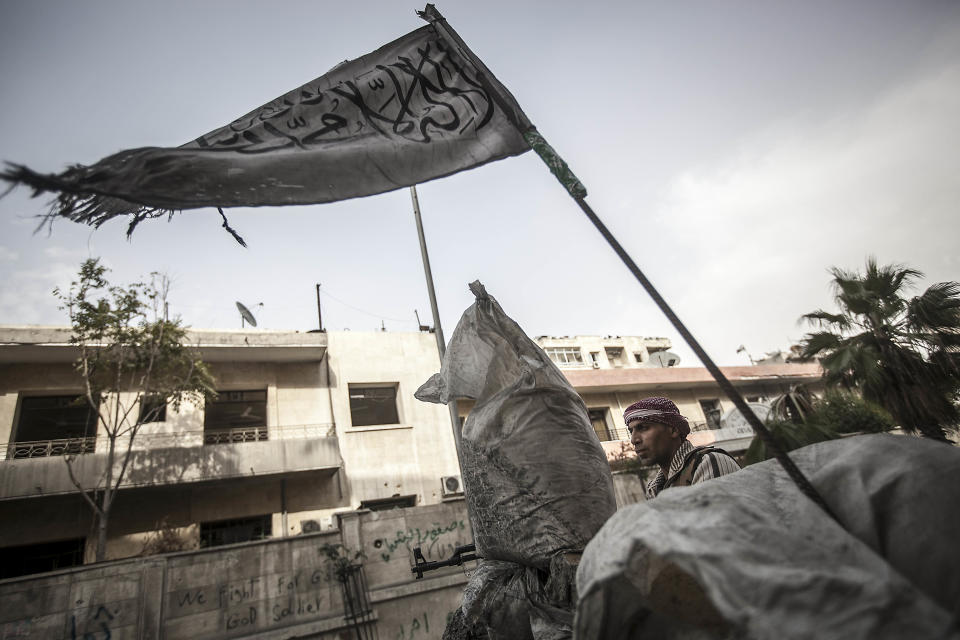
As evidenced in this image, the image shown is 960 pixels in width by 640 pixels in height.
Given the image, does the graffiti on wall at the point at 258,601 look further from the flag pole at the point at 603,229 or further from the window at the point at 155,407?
the flag pole at the point at 603,229

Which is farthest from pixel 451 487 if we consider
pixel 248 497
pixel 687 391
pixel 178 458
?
pixel 687 391

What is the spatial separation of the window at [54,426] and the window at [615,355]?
28466mm

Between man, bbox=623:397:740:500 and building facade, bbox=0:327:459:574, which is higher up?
building facade, bbox=0:327:459:574

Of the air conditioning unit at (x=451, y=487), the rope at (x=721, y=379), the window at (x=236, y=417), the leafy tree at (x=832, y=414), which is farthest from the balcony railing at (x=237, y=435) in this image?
the rope at (x=721, y=379)

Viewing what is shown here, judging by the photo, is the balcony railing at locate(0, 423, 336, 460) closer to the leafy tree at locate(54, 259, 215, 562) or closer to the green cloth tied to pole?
the leafy tree at locate(54, 259, 215, 562)

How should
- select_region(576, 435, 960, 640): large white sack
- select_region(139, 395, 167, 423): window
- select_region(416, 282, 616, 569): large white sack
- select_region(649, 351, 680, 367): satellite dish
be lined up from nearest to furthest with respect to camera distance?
select_region(576, 435, 960, 640): large white sack
select_region(416, 282, 616, 569): large white sack
select_region(139, 395, 167, 423): window
select_region(649, 351, 680, 367): satellite dish

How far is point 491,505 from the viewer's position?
2154mm

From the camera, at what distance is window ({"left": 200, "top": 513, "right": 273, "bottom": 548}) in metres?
12.2

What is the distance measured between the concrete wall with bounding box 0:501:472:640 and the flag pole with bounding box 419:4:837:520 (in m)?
9.35

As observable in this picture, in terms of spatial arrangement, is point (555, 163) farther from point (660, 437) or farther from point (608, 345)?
point (608, 345)

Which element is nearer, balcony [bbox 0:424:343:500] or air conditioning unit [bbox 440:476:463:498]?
balcony [bbox 0:424:343:500]

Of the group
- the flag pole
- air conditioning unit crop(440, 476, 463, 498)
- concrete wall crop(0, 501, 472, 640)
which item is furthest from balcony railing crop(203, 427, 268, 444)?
the flag pole

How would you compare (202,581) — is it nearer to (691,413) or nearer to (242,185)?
(242,185)

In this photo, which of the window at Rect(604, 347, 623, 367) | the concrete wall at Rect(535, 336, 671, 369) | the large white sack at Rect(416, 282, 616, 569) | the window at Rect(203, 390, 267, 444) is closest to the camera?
the large white sack at Rect(416, 282, 616, 569)
